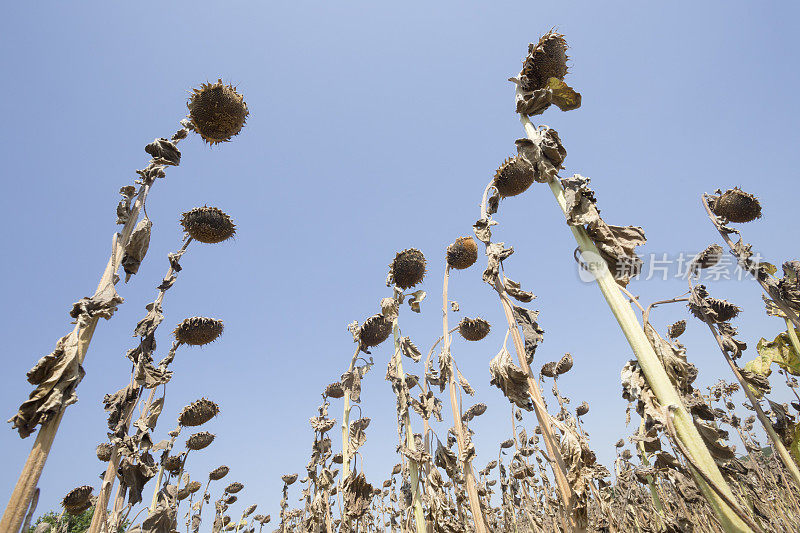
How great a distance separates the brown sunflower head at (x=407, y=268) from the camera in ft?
16.5

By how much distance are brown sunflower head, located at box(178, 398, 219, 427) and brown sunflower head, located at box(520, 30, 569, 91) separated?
647cm

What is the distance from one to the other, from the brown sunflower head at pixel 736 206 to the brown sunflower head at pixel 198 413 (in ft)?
28.3

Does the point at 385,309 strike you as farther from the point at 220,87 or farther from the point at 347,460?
the point at 220,87

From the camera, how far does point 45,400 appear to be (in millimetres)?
1710

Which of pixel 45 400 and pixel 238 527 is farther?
pixel 238 527

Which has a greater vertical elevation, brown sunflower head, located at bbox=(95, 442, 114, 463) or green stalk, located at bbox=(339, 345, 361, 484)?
brown sunflower head, located at bbox=(95, 442, 114, 463)

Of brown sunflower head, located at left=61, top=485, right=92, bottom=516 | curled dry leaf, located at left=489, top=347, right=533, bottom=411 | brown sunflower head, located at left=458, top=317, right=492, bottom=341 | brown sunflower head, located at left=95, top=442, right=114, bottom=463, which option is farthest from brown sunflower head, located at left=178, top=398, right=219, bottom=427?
curled dry leaf, located at left=489, top=347, right=533, bottom=411

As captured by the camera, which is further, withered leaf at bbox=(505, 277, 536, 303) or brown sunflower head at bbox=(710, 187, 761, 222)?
brown sunflower head at bbox=(710, 187, 761, 222)

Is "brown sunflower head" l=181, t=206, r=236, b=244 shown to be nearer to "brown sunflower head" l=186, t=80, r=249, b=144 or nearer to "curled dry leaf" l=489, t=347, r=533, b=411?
Result: "brown sunflower head" l=186, t=80, r=249, b=144

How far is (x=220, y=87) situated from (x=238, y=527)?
38.2 ft

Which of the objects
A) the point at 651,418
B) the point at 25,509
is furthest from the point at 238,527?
the point at 651,418

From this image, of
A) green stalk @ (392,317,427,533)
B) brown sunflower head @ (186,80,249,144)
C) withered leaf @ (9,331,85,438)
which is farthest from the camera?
green stalk @ (392,317,427,533)

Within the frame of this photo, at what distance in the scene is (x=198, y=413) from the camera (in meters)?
6.04

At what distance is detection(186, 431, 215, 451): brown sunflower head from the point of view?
683 centimetres
